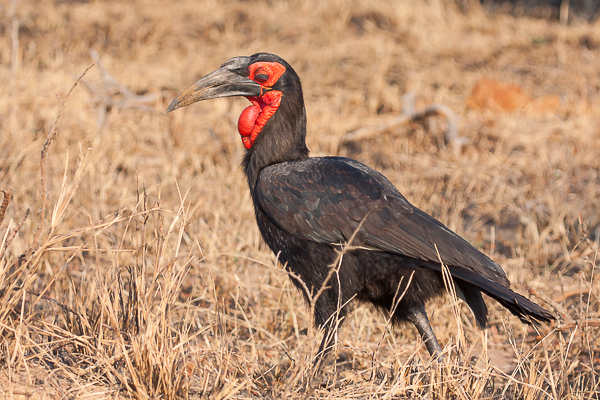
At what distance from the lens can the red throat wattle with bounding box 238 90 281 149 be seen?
113 inches

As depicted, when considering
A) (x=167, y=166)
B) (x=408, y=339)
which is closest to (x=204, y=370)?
(x=408, y=339)

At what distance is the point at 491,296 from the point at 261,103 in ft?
4.39

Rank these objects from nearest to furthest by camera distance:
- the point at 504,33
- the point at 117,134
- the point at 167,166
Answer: the point at 167,166 < the point at 117,134 < the point at 504,33

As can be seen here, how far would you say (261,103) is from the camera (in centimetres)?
294

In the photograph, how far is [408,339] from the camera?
320 cm

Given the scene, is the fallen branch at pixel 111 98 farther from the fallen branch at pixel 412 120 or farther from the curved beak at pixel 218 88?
the curved beak at pixel 218 88

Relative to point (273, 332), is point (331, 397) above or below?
above

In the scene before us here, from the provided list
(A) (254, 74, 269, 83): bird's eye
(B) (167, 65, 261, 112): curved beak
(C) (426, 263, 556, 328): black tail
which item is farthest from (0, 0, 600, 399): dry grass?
(A) (254, 74, 269, 83): bird's eye

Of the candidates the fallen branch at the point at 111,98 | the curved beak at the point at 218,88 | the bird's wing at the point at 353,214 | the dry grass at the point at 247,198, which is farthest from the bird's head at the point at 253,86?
the fallen branch at the point at 111,98

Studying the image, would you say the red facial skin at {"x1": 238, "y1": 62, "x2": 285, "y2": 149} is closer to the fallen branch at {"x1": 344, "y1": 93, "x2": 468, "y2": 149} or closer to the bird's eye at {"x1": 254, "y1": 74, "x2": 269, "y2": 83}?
the bird's eye at {"x1": 254, "y1": 74, "x2": 269, "y2": 83}

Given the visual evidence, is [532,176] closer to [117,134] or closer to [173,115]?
[173,115]

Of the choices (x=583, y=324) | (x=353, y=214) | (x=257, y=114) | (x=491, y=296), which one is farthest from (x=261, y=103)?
(x=583, y=324)

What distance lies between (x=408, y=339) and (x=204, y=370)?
1.36m

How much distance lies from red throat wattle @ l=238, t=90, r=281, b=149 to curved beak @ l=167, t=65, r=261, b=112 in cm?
6
